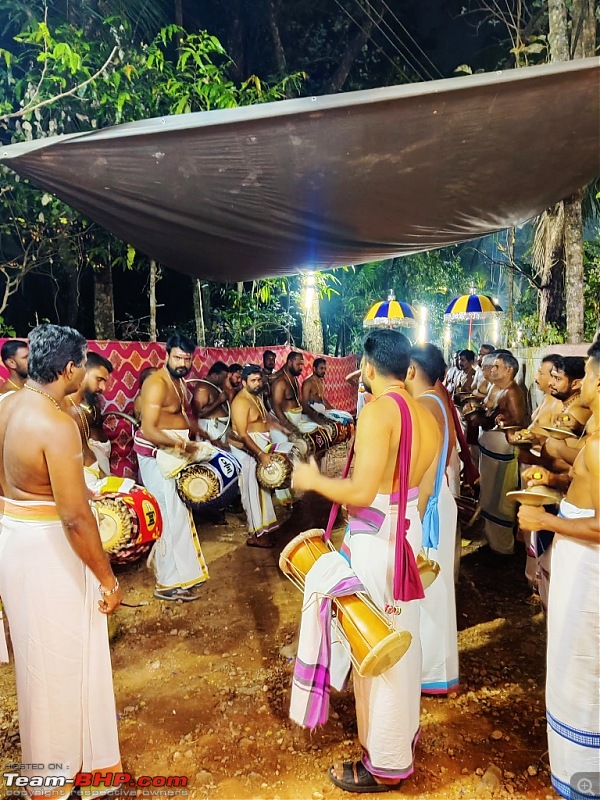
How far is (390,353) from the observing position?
2393 millimetres

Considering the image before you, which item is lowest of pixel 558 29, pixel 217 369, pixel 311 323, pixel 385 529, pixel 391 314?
pixel 385 529

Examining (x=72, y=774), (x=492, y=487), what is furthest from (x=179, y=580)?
(x=492, y=487)

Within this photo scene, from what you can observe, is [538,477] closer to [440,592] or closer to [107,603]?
[440,592]

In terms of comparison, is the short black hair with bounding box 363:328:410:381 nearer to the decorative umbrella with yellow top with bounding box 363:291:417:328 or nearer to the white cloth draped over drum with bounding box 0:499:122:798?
the white cloth draped over drum with bounding box 0:499:122:798

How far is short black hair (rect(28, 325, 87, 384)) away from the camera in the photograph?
2.19m

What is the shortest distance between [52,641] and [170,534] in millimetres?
2278

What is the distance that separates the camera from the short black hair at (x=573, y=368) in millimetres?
A: 4055

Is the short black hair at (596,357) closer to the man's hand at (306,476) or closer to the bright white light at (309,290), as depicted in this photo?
the man's hand at (306,476)

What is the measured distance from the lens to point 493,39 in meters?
12.8

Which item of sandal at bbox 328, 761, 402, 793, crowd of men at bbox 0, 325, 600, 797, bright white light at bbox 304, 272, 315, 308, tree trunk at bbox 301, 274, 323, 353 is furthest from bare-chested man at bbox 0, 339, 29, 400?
tree trunk at bbox 301, 274, 323, 353

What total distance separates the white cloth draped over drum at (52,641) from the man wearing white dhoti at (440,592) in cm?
180

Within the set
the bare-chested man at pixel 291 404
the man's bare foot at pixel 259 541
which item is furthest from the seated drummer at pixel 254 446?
the bare-chested man at pixel 291 404

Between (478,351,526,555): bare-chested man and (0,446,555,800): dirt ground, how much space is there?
0.75 metres

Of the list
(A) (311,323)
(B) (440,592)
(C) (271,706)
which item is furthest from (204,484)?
(A) (311,323)
